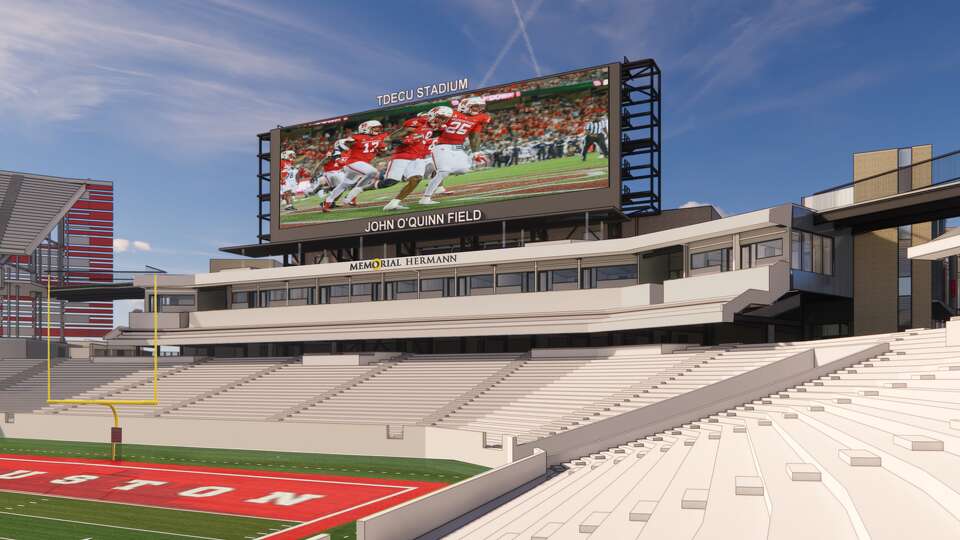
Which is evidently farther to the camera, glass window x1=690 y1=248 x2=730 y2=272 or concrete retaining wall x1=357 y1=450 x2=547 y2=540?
glass window x1=690 y1=248 x2=730 y2=272

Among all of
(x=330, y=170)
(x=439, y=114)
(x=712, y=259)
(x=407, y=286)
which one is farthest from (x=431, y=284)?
(x=712, y=259)

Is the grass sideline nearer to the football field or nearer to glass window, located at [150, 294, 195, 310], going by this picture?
the football field

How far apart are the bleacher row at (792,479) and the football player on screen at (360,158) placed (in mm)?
27238

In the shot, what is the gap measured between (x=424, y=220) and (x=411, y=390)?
415 inches

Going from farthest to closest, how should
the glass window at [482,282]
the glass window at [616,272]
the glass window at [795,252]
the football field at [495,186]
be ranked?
the glass window at [482,282] → the football field at [495,186] → the glass window at [616,272] → the glass window at [795,252]

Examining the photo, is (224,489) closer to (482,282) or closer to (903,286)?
(482,282)

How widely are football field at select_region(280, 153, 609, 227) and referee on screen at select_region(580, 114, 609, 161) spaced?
15.6 inches

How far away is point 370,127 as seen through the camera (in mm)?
45406

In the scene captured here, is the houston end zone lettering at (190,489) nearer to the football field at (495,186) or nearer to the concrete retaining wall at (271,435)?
the concrete retaining wall at (271,435)

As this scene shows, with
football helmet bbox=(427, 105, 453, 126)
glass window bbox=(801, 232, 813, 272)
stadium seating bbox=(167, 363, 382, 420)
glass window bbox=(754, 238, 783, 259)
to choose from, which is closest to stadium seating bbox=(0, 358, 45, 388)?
stadium seating bbox=(167, 363, 382, 420)

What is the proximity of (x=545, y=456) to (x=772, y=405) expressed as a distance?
7410 mm

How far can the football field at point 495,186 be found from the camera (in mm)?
38531

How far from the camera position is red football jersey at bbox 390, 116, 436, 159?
4312 cm

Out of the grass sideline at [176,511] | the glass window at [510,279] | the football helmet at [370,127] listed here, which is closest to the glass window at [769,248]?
the glass window at [510,279]
